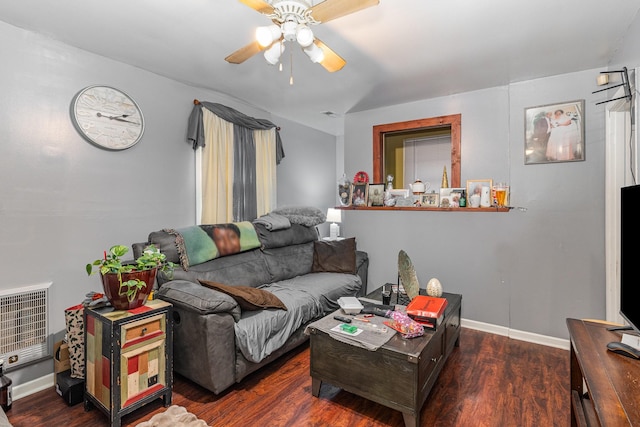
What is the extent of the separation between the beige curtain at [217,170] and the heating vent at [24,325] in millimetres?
1402

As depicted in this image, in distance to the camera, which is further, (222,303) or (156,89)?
(156,89)

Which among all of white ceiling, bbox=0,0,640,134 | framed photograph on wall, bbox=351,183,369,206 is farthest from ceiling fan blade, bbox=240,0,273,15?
framed photograph on wall, bbox=351,183,369,206

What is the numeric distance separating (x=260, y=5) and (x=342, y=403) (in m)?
2.32

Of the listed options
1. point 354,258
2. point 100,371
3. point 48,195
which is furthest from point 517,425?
point 48,195

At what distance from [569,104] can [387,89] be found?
1.62 meters

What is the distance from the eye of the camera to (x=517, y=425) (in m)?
1.85

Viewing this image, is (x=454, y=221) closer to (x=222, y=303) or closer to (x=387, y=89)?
(x=387, y=89)

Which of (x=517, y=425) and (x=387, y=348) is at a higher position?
(x=387, y=348)

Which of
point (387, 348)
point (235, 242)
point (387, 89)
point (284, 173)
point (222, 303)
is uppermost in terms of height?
point (387, 89)

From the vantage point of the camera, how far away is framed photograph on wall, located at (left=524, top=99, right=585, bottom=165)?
282cm

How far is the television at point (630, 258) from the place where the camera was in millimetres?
1374

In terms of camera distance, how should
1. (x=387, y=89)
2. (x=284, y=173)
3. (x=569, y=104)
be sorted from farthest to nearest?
(x=284, y=173), (x=387, y=89), (x=569, y=104)

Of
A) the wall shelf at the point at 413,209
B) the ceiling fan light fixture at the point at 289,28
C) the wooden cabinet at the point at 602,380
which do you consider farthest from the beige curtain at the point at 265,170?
the wooden cabinet at the point at 602,380

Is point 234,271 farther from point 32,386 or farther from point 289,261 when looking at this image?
point 32,386
